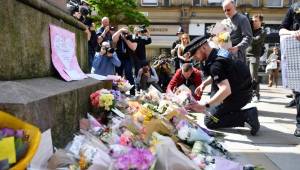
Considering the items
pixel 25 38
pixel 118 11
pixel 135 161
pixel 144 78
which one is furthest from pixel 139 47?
pixel 118 11

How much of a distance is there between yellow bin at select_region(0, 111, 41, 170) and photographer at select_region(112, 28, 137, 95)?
6.61 m

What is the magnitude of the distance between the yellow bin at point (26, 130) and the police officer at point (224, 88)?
8.65 ft

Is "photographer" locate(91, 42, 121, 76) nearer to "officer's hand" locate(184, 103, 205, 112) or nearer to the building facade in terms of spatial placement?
"officer's hand" locate(184, 103, 205, 112)

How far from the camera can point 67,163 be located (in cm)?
280

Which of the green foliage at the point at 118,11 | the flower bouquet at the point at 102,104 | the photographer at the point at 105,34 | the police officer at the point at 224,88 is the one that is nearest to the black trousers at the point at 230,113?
the police officer at the point at 224,88

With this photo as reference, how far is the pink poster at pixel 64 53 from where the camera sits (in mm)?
4064

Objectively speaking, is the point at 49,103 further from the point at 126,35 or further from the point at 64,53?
the point at 126,35

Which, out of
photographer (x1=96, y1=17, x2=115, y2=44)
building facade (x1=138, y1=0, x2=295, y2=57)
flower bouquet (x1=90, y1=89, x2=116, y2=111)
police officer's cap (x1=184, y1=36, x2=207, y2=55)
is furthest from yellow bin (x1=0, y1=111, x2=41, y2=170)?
building facade (x1=138, y1=0, x2=295, y2=57)

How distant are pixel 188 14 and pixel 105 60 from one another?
23.8 m

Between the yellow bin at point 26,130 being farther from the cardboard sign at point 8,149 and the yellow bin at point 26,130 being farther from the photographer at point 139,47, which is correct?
the photographer at point 139,47

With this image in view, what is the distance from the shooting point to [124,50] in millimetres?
9109

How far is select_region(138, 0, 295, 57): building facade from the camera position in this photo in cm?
3072

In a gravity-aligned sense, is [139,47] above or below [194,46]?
below

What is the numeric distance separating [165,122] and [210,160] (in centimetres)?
74
